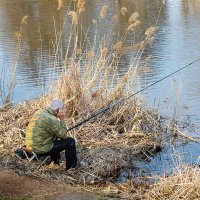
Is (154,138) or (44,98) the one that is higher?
(44,98)

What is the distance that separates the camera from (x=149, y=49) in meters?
15.2

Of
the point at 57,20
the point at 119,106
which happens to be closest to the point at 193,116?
the point at 119,106

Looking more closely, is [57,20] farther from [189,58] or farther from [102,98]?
[102,98]

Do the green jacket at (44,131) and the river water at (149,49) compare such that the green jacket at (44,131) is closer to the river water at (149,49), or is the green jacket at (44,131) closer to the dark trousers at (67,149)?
the dark trousers at (67,149)

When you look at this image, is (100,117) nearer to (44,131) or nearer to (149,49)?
(44,131)

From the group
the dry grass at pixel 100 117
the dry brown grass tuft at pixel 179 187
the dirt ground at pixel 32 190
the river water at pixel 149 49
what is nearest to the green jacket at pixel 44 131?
the dry grass at pixel 100 117

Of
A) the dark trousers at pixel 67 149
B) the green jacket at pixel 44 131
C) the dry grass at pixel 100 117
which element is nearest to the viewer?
the green jacket at pixel 44 131

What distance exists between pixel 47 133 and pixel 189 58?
765 centimetres

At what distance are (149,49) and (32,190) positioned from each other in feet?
32.4

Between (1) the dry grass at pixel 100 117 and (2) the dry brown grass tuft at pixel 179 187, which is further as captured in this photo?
(1) the dry grass at pixel 100 117

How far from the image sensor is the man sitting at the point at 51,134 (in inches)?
268

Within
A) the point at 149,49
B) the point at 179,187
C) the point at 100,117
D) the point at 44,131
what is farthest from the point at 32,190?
the point at 149,49

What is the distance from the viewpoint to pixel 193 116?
977cm

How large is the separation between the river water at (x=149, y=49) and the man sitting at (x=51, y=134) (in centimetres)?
136
